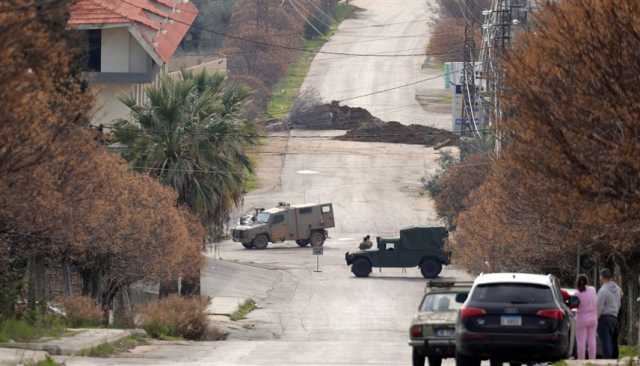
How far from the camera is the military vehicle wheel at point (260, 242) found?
68438mm

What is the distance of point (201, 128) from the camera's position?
153 feet

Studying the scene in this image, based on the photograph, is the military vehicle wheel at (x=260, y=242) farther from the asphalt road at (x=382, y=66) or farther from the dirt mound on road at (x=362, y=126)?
the asphalt road at (x=382, y=66)

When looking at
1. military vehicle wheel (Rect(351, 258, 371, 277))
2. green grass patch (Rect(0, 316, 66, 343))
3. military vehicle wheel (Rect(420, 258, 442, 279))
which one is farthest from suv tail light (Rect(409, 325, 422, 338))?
military vehicle wheel (Rect(420, 258, 442, 279))

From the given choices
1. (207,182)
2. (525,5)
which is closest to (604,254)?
(207,182)

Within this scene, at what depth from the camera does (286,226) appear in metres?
69.0

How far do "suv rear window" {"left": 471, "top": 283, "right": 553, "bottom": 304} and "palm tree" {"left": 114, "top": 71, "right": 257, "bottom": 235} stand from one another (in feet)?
86.8

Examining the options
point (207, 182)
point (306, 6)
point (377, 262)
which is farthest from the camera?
point (306, 6)

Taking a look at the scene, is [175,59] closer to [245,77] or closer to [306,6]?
[245,77]

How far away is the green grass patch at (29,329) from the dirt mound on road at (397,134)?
59.9m

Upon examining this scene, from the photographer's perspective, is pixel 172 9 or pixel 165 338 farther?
pixel 172 9

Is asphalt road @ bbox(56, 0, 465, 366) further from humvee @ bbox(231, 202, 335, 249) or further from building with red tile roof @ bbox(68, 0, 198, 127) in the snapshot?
building with red tile roof @ bbox(68, 0, 198, 127)

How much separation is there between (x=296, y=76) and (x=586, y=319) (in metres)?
90.9

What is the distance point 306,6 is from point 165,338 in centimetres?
9740

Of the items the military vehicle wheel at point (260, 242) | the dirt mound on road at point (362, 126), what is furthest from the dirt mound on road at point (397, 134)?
the military vehicle wheel at point (260, 242)
